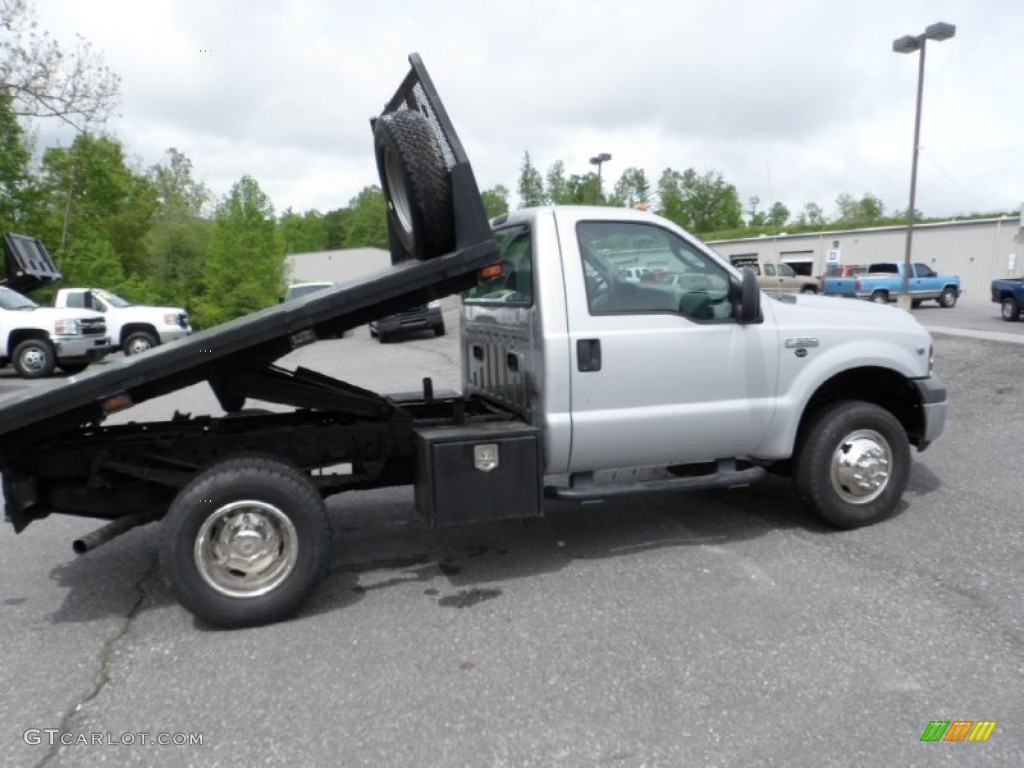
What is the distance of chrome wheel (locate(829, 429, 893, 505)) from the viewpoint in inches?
187

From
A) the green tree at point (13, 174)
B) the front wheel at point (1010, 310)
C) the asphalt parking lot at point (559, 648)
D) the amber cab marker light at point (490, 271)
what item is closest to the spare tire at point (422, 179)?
the amber cab marker light at point (490, 271)

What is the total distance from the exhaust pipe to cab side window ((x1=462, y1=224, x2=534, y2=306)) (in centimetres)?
221

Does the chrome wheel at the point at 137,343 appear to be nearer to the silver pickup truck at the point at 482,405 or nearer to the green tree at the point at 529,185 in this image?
the silver pickup truck at the point at 482,405

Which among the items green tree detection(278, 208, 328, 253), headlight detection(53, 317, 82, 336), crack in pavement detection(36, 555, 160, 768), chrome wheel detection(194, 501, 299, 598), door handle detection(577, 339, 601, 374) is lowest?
crack in pavement detection(36, 555, 160, 768)

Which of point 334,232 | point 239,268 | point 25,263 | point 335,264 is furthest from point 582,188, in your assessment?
point 334,232

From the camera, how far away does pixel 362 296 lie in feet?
12.2

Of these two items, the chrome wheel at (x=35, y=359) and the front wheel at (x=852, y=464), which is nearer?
the front wheel at (x=852, y=464)

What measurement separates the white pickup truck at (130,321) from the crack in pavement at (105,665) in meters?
17.4

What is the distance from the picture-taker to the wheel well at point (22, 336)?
15.9 metres

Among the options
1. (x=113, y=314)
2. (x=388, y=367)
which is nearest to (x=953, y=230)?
(x=388, y=367)

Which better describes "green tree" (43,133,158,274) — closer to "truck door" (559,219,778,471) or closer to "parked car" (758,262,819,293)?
"truck door" (559,219,778,471)

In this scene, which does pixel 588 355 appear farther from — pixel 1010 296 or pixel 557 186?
pixel 557 186

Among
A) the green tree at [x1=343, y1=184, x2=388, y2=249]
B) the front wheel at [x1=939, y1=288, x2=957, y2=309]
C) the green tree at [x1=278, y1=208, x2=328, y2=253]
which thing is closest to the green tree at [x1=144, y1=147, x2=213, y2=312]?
the front wheel at [x1=939, y1=288, x2=957, y2=309]

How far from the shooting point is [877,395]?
538cm
